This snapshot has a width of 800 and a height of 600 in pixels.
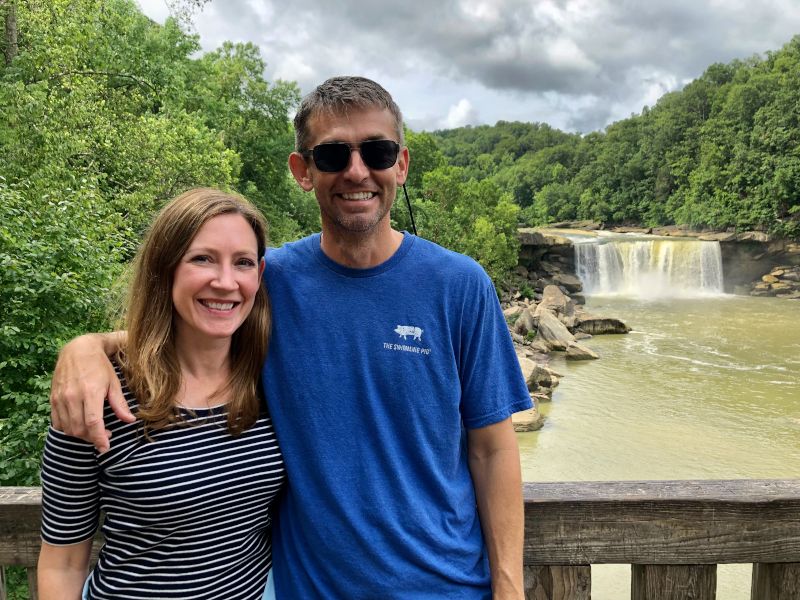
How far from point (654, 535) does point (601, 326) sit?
21.0 metres

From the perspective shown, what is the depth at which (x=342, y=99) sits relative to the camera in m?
1.59

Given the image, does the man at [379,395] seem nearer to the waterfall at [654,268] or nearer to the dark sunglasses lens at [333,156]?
the dark sunglasses lens at [333,156]

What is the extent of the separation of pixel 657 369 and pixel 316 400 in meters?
16.5

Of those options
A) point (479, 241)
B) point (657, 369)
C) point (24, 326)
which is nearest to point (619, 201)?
point (479, 241)

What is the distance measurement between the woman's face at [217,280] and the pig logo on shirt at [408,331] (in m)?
0.38

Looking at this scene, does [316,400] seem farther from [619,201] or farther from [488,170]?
[488,170]

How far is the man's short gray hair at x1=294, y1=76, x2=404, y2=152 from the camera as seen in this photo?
1.59m

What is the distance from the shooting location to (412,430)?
153 cm

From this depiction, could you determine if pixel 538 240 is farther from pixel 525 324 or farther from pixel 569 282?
pixel 525 324

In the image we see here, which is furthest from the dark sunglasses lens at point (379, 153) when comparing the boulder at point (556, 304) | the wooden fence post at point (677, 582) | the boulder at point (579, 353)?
the boulder at point (556, 304)

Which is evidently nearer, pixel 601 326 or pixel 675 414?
pixel 675 414

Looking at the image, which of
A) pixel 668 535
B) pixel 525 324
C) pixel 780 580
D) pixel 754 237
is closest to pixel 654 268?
pixel 754 237

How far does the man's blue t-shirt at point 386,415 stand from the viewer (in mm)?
1473

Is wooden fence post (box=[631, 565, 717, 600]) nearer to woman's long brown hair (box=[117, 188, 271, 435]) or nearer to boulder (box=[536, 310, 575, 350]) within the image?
woman's long brown hair (box=[117, 188, 271, 435])
